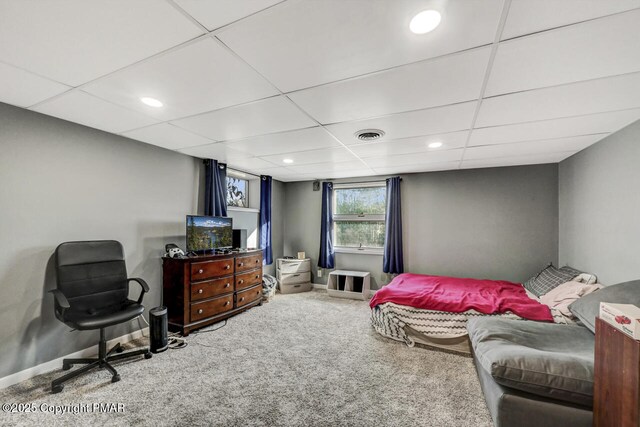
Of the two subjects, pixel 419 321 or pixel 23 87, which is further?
pixel 419 321

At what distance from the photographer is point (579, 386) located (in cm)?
141

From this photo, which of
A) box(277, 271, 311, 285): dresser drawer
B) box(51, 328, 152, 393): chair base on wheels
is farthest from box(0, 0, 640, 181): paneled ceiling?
box(277, 271, 311, 285): dresser drawer

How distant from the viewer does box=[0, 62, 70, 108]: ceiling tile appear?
165 centimetres

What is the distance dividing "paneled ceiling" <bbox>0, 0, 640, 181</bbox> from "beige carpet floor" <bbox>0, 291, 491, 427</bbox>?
2.25 meters

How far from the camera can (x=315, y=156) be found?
3543 millimetres

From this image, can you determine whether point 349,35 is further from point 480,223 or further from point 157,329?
point 480,223

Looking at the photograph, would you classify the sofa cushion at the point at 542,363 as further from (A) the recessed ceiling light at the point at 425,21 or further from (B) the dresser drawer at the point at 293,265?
(B) the dresser drawer at the point at 293,265

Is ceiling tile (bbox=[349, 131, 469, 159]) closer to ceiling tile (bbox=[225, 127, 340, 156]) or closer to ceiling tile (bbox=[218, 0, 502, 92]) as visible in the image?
ceiling tile (bbox=[225, 127, 340, 156])

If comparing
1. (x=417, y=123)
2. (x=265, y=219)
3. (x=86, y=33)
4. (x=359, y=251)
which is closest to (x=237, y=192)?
(x=265, y=219)

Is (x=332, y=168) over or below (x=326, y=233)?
over

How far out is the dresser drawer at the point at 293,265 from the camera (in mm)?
5062

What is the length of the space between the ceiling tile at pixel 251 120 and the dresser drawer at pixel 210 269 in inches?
62.1

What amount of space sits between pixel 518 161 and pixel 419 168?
1341 mm

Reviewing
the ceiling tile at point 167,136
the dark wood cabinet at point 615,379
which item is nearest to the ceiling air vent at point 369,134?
the ceiling tile at point 167,136
